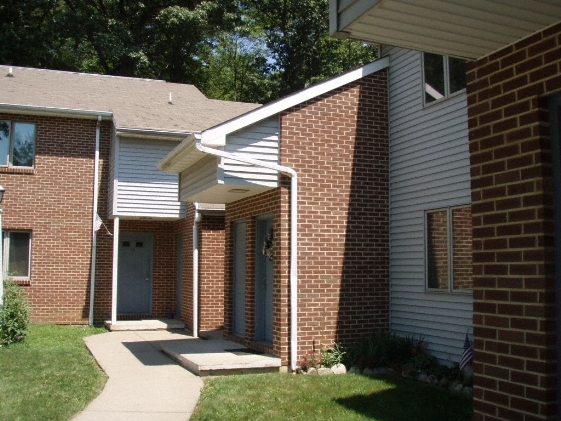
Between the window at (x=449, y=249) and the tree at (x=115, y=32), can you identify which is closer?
the window at (x=449, y=249)

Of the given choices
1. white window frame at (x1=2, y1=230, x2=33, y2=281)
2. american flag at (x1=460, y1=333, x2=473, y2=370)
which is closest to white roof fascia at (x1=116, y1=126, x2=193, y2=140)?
white window frame at (x1=2, y1=230, x2=33, y2=281)

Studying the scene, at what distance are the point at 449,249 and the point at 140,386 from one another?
4.95m

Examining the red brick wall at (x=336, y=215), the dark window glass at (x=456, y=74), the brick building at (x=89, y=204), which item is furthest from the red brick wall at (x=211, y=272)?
the dark window glass at (x=456, y=74)

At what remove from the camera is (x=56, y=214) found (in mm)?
16688

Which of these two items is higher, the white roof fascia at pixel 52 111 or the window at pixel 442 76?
the white roof fascia at pixel 52 111

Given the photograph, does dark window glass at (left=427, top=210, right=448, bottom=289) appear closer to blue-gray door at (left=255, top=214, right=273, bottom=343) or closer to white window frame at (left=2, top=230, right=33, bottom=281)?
blue-gray door at (left=255, top=214, right=273, bottom=343)

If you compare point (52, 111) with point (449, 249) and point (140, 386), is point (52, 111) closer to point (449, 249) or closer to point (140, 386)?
point (140, 386)

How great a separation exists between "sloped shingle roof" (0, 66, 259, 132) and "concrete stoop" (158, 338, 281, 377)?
22.0ft

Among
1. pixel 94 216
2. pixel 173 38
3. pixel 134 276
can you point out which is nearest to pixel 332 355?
pixel 94 216

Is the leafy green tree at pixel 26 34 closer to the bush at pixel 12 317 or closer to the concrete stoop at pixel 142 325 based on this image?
the concrete stoop at pixel 142 325

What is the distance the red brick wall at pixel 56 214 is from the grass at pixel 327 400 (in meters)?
8.92

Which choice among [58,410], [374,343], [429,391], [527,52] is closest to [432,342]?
[374,343]

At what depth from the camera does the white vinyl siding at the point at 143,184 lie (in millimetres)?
16047

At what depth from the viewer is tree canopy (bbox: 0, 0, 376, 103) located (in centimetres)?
2836
